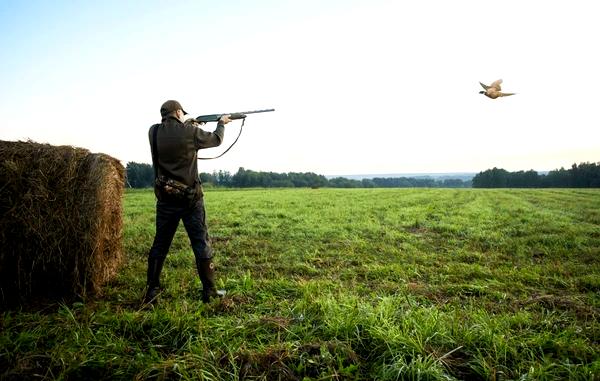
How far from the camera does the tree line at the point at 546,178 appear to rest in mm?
76812

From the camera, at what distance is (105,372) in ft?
9.57

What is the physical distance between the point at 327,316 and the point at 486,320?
178cm

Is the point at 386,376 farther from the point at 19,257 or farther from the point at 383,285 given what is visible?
the point at 19,257

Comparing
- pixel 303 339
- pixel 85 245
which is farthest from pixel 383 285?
pixel 85 245

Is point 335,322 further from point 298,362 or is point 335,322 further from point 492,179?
point 492,179

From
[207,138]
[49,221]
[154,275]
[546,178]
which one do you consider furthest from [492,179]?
[49,221]

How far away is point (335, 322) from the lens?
349 centimetres

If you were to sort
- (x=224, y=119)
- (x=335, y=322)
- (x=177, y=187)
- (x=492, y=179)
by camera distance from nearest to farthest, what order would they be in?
(x=335, y=322) < (x=177, y=187) < (x=224, y=119) < (x=492, y=179)

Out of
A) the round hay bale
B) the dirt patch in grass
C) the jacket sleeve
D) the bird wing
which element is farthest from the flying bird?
the round hay bale

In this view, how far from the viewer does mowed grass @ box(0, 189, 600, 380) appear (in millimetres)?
2877

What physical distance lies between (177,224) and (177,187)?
1.78 ft

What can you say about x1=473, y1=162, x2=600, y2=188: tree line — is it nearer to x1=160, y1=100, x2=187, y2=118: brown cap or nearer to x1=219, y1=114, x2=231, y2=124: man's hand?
x1=219, y1=114, x2=231, y2=124: man's hand

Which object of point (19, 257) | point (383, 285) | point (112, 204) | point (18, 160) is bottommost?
point (383, 285)

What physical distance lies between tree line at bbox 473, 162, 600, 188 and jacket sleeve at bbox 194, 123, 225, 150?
92.4 meters
